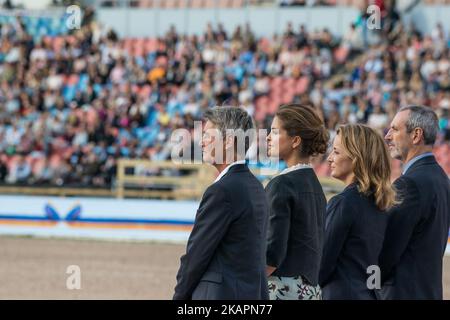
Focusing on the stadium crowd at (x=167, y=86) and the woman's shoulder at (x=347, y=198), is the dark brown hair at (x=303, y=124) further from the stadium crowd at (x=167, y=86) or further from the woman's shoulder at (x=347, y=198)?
the stadium crowd at (x=167, y=86)

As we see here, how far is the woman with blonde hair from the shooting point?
4.93 metres

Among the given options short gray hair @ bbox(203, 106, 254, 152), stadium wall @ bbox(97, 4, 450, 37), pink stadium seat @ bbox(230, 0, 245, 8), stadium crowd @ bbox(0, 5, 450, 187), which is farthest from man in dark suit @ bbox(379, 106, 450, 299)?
pink stadium seat @ bbox(230, 0, 245, 8)

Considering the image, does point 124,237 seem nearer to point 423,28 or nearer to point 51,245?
point 51,245

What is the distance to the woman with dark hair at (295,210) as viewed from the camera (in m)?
4.96

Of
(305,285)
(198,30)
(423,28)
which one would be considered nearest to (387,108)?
(423,28)

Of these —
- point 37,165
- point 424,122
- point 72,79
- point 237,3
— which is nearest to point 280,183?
point 424,122

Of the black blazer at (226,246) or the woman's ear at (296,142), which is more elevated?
the woman's ear at (296,142)

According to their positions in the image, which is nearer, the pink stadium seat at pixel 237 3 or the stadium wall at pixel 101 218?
the stadium wall at pixel 101 218

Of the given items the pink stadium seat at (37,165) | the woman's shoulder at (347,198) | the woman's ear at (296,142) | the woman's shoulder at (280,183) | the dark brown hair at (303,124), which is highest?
the dark brown hair at (303,124)

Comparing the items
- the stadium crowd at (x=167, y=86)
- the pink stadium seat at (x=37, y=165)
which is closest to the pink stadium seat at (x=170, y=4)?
the stadium crowd at (x=167, y=86)

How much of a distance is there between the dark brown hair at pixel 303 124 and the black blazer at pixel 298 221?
0.63 ft

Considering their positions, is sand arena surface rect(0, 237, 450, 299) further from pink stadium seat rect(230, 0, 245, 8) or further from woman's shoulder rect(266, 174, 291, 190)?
pink stadium seat rect(230, 0, 245, 8)

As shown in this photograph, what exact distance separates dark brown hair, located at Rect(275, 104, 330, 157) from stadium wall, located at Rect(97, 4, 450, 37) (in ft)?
59.4

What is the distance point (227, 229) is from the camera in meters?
4.50
